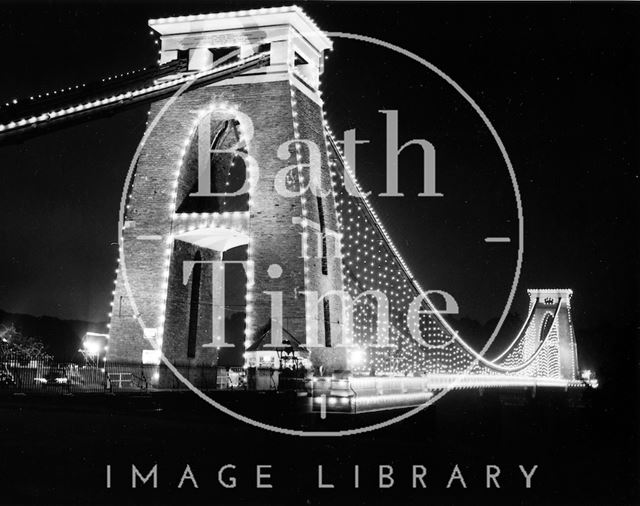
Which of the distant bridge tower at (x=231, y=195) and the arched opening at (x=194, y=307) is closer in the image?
the distant bridge tower at (x=231, y=195)

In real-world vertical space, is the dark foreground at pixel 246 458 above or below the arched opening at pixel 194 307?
below

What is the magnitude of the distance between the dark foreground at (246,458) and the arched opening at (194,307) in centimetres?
810

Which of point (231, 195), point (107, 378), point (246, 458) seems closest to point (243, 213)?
point (231, 195)

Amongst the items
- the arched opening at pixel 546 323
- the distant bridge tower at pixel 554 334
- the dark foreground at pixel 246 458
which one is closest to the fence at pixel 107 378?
the dark foreground at pixel 246 458

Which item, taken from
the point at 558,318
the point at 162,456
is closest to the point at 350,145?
the point at 162,456

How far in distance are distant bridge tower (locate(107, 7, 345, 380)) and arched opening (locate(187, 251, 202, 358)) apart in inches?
1.9

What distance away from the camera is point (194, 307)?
102 ft

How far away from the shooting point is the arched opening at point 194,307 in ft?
101

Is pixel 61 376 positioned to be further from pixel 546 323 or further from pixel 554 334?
pixel 546 323

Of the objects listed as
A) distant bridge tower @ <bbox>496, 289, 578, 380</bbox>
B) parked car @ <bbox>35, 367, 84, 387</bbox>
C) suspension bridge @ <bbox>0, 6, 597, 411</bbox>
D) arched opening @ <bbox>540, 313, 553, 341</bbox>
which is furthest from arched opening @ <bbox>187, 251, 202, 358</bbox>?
arched opening @ <bbox>540, 313, 553, 341</bbox>

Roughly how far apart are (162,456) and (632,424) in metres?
25.3

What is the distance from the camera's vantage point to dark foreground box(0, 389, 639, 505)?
11.5 m

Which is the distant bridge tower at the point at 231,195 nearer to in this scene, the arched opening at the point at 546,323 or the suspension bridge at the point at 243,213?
the suspension bridge at the point at 243,213

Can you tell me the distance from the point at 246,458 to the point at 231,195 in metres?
16.3
